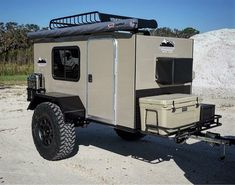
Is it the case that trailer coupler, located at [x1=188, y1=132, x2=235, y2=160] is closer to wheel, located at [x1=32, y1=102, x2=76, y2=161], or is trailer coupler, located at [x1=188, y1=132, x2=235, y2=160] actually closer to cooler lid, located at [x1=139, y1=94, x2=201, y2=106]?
cooler lid, located at [x1=139, y1=94, x2=201, y2=106]

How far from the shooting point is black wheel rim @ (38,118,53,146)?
6684 millimetres

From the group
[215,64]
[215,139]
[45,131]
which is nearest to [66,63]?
[45,131]

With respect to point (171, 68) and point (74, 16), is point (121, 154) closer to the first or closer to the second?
point (171, 68)

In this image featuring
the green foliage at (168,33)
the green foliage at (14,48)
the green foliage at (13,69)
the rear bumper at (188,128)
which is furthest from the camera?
the green foliage at (14,48)

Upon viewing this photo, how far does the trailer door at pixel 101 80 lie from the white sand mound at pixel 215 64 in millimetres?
11606

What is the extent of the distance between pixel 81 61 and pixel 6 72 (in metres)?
23.4

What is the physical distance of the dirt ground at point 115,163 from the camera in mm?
5762

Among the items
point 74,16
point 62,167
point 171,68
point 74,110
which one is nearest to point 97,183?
point 62,167

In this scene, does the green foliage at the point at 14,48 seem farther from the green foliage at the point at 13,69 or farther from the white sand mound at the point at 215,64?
the white sand mound at the point at 215,64

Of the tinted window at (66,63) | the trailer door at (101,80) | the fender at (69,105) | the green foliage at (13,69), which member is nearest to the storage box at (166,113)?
the trailer door at (101,80)

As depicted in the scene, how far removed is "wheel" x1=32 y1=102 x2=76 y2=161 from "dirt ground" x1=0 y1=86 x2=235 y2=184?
18cm

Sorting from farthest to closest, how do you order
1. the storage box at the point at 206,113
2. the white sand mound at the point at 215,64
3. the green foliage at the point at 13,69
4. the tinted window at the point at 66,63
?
the green foliage at the point at 13,69
the white sand mound at the point at 215,64
the tinted window at the point at 66,63
the storage box at the point at 206,113

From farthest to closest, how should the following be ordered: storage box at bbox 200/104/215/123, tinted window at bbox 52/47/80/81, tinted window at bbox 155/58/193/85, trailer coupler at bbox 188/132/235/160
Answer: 1. tinted window at bbox 52/47/80/81
2. storage box at bbox 200/104/215/123
3. tinted window at bbox 155/58/193/85
4. trailer coupler at bbox 188/132/235/160

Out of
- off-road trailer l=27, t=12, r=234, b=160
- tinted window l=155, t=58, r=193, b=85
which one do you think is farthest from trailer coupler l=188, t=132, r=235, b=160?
tinted window l=155, t=58, r=193, b=85
